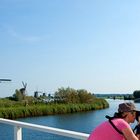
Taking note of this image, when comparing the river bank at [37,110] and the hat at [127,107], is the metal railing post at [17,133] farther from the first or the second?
the river bank at [37,110]

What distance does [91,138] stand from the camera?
338cm

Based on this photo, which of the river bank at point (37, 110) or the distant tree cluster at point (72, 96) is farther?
the distant tree cluster at point (72, 96)

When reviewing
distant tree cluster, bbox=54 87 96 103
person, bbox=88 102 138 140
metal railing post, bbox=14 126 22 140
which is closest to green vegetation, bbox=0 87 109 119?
distant tree cluster, bbox=54 87 96 103

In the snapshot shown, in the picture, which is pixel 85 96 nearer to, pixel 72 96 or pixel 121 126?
pixel 72 96

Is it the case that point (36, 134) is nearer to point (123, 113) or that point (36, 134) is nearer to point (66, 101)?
point (123, 113)

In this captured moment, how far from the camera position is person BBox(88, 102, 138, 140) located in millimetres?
3090

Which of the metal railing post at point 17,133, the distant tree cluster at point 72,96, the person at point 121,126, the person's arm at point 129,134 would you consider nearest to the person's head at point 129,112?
the person at point 121,126

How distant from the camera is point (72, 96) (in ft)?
243

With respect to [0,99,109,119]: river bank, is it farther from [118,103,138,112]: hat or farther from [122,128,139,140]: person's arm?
[122,128,139,140]: person's arm

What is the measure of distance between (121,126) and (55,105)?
57303mm

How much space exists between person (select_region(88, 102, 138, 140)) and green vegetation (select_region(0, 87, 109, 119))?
4546 centimetres

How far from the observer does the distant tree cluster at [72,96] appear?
242 feet

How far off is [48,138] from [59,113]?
169 feet

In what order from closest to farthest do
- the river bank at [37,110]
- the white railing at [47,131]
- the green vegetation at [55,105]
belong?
the white railing at [47,131]
the river bank at [37,110]
the green vegetation at [55,105]
